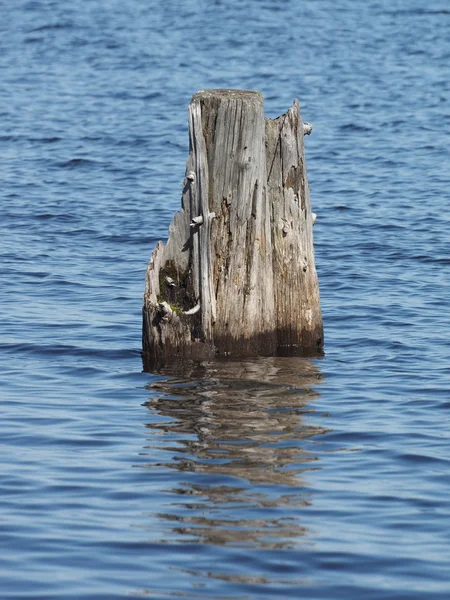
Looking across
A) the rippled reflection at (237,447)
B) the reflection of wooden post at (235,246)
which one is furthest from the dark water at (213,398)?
the reflection of wooden post at (235,246)

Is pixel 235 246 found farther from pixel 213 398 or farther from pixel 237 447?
pixel 237 447

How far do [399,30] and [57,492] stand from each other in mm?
33221

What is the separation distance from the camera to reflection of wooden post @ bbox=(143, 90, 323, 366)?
389 inches

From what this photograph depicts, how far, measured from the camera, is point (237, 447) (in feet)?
27.7

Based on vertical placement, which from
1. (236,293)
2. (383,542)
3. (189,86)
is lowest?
(383,542)

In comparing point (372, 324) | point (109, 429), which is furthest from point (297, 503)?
point (372, 324)

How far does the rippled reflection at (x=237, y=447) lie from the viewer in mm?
7074

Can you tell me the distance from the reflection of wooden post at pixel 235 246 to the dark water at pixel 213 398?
331 millimetres

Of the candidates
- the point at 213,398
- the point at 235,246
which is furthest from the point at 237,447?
the point at 235,246

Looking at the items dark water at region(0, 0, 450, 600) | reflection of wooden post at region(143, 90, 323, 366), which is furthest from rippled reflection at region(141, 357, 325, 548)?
reflection of wooden post at region(143, 90, 323, 366)

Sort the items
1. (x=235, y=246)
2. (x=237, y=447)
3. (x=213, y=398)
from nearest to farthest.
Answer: (x=237, y=447) → (x=213, y=398) → (x=235, y=246)

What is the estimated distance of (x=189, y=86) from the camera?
98.3 ft

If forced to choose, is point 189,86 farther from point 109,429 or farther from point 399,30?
point 109,429

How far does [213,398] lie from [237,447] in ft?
4.35
